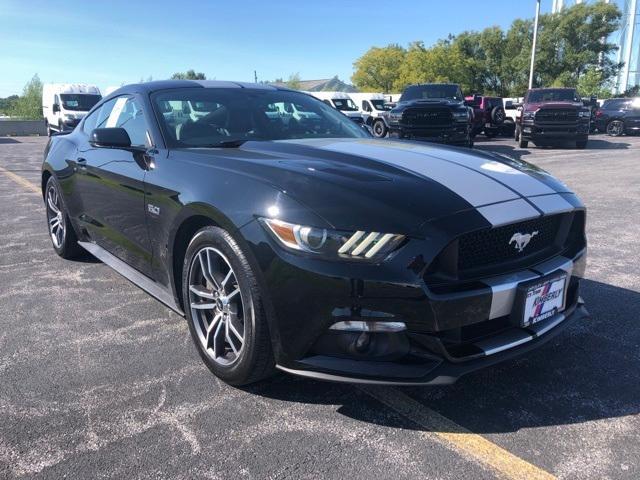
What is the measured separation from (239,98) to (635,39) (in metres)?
57.3

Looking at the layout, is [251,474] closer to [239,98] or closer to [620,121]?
[239,98]

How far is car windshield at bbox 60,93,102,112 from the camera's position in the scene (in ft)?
80.9

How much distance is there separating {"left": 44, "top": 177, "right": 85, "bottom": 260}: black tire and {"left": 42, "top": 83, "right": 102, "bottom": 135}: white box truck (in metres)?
20.2

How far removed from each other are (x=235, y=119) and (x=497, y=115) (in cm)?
2187

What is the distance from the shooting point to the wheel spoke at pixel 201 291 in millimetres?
2783

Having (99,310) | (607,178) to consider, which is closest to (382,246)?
(99,310)

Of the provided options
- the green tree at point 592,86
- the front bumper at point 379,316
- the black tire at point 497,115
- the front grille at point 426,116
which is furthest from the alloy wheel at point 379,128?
the green tree at point 592,86

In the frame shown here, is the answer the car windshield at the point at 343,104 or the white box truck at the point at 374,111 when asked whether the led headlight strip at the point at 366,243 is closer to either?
the white box truck at the point at 374,111

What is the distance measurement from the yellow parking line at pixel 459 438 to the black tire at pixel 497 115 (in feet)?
74.0

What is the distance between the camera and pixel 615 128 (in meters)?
24.6

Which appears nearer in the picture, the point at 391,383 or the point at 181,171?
the point at 391,383

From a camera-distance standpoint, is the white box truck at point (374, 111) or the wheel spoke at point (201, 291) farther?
the white box truck at point (374, 111)

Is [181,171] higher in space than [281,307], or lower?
higher

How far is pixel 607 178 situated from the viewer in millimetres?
10461
